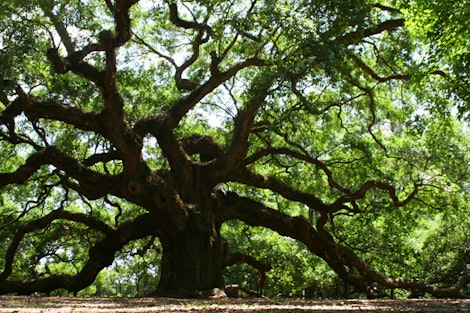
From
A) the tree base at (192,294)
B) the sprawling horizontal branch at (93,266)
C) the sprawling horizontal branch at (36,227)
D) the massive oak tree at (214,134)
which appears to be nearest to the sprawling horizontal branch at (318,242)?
the massive oak tree at (214,134)

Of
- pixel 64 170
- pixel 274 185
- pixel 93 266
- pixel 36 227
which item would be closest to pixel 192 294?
pixel 93 266

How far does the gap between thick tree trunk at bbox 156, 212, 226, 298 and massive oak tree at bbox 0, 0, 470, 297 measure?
3 cm

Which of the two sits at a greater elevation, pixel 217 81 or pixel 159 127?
pixel 217 81

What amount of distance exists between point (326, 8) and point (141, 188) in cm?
540

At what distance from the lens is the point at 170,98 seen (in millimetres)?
13695

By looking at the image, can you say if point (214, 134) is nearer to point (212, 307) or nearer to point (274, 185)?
point (274, 185)

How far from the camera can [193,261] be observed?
1023 cm

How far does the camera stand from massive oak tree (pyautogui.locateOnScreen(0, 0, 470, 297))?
837 centimetres

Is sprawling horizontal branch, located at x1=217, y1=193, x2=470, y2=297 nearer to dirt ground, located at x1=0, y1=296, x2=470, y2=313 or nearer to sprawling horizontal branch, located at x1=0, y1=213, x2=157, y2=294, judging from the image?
sprawling horizontal branch, located at x1=0, y1=213, x2=157, y2=294

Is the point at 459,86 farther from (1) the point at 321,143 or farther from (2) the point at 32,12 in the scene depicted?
(2) the point at 32,12

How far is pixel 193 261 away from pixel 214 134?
213 inches

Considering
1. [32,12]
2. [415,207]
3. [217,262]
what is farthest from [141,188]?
[415,207]

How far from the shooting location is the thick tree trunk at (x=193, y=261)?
10016 millimetres

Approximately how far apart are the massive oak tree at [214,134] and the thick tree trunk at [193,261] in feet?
0.11
